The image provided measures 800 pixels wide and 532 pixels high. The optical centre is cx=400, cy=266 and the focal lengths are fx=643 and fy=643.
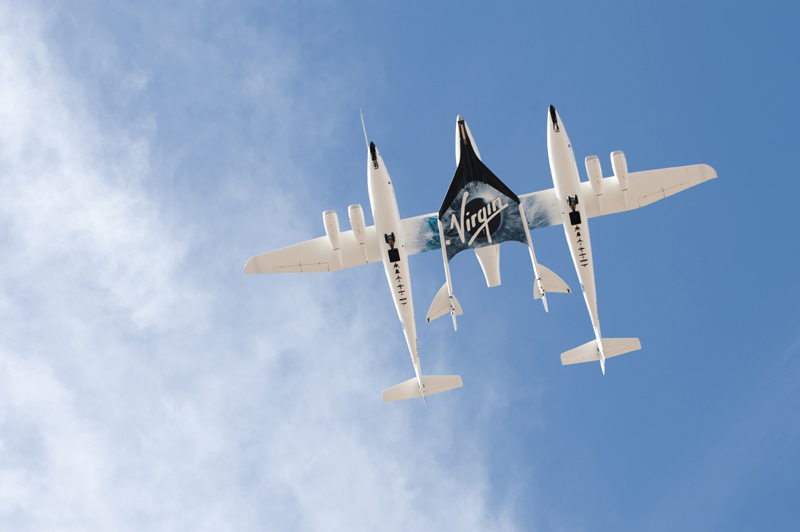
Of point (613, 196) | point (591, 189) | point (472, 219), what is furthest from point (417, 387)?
point (613, 196)

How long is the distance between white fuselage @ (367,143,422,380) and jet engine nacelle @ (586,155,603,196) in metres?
8.67

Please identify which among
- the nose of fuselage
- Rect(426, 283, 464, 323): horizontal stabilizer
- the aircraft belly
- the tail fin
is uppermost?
the nose of fuselage

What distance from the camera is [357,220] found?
2845 cm

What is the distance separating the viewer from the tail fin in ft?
108

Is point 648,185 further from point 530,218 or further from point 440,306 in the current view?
point 440,306

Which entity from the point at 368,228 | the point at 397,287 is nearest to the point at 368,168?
the point at 368,228

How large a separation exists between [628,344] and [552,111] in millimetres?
12650

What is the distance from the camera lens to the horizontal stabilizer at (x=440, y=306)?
104ft

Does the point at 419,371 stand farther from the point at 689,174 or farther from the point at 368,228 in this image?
the point at 689,174

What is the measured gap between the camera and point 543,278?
106 ft

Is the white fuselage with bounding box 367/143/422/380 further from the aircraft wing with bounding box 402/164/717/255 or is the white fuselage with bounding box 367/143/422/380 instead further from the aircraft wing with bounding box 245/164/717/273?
the aircraft wing with bounding box 402/164/717/255

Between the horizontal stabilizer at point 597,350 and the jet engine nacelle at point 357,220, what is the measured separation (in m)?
12.5

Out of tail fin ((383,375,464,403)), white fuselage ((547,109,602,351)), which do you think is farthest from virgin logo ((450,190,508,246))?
tail fin ((383,375,464,403))

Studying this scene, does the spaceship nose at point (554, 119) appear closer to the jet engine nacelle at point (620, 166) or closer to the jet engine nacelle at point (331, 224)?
the jet engine nacelle at point (620, 166)
